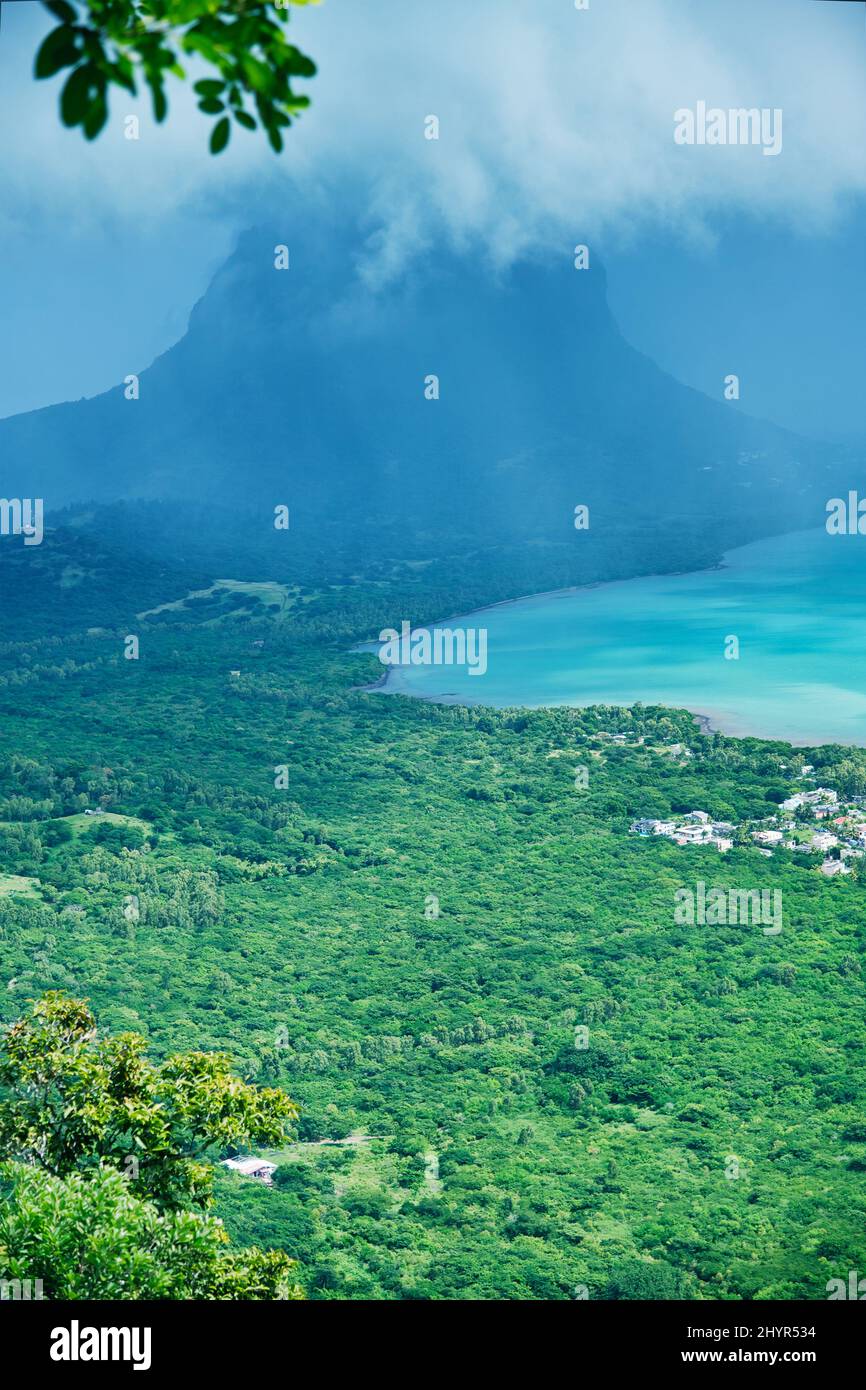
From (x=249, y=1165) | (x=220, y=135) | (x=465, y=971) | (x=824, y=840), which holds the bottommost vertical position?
(x=249, y=1165)

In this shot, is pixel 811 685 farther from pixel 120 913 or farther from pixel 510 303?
pixel 510 303

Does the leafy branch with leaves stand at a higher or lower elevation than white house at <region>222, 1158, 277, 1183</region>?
higher

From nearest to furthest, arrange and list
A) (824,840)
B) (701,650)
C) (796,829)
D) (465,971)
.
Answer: (465,971), (824,840), (796,829), (701,650)

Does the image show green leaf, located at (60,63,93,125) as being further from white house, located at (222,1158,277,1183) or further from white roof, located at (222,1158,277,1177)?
white roof, located at (222,1158,277,1177)

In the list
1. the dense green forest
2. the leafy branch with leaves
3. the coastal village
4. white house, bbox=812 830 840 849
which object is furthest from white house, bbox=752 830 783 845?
the leafy branch with leaves

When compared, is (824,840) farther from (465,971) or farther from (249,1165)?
(249,1165)

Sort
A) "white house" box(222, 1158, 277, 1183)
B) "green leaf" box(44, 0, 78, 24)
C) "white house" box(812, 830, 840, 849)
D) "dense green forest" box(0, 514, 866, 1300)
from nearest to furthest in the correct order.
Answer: "green leaf" box(44, 0, 78, 24) < "dense green forest" box(0, 514, 866, 1300) < "white house" box(222, 1158, 277, 1183) < "white house" box(812, 830, 840, 849)

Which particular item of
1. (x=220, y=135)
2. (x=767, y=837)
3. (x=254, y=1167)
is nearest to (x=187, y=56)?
(x=220, y=135)

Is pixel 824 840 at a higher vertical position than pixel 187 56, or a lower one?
lower
